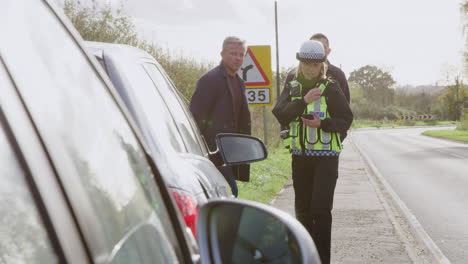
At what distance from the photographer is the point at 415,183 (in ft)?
47.3

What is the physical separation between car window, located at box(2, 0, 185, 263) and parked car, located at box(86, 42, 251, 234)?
0.95 metres

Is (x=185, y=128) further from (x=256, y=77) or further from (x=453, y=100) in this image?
(x=453, y=100)

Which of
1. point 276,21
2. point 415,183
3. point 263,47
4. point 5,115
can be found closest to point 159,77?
point 5,115

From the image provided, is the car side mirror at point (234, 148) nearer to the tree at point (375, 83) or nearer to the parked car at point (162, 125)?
the parked car at point (162, 125)

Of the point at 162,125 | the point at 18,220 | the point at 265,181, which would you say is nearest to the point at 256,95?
the point at 265,181

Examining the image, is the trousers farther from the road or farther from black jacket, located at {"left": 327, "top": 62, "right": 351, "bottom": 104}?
the road

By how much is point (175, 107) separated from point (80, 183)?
6.99 ft

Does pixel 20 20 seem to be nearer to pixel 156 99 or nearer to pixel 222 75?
pixel 156 99

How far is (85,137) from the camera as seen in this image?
1.12 m

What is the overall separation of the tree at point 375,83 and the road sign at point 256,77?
118880 millimetres

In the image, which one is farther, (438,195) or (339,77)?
(438,195)

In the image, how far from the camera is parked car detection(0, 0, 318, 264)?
0.86 m

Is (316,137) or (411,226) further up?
(316,137)

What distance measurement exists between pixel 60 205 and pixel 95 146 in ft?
0.95
